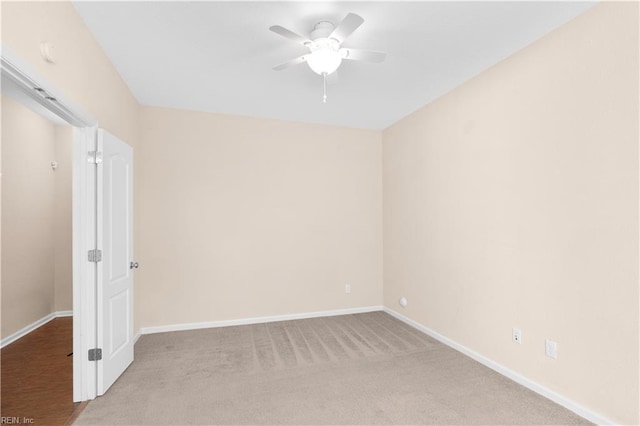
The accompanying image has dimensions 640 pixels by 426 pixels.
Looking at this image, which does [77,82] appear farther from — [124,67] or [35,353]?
[35,353]

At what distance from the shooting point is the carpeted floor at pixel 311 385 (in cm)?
214

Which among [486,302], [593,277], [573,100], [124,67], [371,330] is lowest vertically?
[371,330]

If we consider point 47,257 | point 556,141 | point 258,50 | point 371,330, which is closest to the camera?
point 556,141

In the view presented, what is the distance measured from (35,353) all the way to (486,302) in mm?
4452

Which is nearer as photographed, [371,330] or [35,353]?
[35,353]

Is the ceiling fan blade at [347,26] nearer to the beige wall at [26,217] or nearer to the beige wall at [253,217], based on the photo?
the beige wall at [253,217]

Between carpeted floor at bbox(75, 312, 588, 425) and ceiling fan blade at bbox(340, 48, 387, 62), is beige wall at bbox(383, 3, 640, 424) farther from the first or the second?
ceiling fan blade at bbox(340, 48, 387, 62)

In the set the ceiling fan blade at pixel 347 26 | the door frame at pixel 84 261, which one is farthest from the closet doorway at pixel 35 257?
the ceiling fan blade at pixel 347 26

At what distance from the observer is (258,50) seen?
2547mm

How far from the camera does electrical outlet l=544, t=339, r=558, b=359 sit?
90.1 inches

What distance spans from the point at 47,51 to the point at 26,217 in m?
3.11

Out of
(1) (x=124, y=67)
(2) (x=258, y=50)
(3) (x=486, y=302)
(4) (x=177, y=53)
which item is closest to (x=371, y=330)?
(3) (x=486, y=302)

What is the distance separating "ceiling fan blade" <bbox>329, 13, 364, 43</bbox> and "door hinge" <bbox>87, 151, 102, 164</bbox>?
6.30ft

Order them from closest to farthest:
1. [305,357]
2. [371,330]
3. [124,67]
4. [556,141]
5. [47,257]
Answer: [556,141], [124,67], [305,357], [371,330], [47,257]
